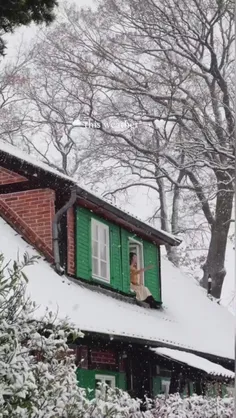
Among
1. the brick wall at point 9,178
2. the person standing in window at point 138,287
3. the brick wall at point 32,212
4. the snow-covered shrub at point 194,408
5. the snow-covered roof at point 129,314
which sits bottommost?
the snow-covered shrub at point 194,408

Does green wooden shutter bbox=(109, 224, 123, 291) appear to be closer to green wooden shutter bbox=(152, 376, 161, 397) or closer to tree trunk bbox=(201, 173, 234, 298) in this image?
green wooden shutter bbox=(152, 376, 161, 397)

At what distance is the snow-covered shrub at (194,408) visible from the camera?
104 inches

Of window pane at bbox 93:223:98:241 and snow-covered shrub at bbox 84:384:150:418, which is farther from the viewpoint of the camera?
window pane at bbox 93:223:98:241

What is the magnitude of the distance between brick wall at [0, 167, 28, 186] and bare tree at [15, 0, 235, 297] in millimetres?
604

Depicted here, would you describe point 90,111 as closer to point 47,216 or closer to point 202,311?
point 47,216

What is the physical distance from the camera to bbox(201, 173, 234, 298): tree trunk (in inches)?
113

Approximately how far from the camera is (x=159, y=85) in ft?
11.6

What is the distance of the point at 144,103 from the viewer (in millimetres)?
3518

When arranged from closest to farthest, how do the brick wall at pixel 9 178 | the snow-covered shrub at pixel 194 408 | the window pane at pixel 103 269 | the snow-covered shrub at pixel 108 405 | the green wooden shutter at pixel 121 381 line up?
the snow-covered shrub at pixel 108 405
the snow-covered shrub at pixel 194 408
the green wooden shutter at pixel 121 381
the brick wall at pixel 9 178
the window pane at pixel 103 269

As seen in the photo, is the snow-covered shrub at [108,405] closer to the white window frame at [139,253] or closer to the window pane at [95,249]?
the window pane at [95,249]

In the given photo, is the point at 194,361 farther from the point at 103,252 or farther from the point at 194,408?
the point at 103,252

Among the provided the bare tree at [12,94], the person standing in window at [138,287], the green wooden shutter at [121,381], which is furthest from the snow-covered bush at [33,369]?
the person standing in window at [138,287]

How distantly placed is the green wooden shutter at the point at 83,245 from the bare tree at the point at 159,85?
0.68m

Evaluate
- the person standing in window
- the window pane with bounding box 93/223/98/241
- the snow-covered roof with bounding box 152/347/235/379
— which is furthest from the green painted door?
the window pane with bounding box 93/223/98/241
